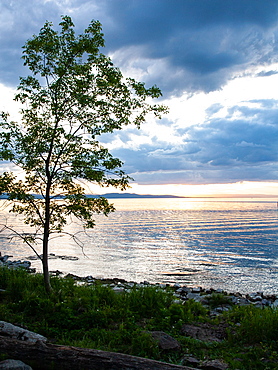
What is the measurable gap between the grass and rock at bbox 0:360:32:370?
5.92 feet

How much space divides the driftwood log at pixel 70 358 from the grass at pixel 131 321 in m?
1.33

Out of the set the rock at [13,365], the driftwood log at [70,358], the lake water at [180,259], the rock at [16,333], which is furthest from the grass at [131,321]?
the lake water at [180,259]

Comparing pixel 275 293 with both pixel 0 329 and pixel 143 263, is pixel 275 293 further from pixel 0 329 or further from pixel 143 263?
pixel 0 329

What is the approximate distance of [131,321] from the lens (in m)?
9.18

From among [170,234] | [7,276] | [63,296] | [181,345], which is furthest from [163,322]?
[170,234]

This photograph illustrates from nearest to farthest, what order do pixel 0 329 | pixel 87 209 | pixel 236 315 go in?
pixel 0 329, pixel 236 315, pixel 87 209

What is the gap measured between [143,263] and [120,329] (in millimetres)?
18130

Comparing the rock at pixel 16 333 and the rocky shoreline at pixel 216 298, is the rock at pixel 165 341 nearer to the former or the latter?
the rock at pixel 16 333

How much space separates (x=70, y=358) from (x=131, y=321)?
3.42 meters

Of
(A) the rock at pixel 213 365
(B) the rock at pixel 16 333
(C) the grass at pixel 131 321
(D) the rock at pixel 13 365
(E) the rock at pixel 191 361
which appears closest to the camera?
(D) the rock at pixel 13 365

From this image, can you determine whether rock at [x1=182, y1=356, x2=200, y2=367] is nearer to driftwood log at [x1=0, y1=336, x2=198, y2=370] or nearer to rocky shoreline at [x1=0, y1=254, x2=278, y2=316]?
driftwood log at [x1=0, y1=336, x2=198, y2=370]

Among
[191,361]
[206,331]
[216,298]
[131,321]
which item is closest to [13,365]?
[191,361]

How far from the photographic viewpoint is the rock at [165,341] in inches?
298

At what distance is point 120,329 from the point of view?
27.8 ft
